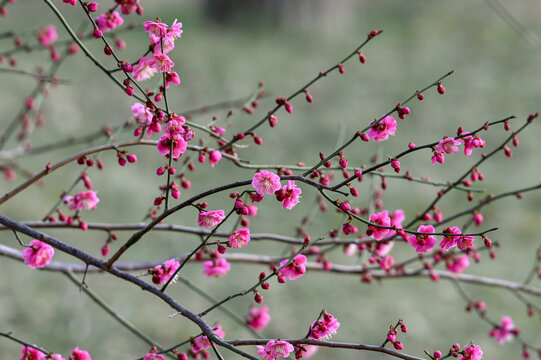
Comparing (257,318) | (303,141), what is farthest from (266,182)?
(303,141)

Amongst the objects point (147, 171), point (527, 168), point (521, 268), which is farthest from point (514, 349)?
point (147, 171)

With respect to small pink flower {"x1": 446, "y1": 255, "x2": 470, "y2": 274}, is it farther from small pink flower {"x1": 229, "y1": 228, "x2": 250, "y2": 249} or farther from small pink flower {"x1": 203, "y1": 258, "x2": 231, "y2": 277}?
small pink flower {"x1": 229, "y1": 228, "x2": 250, "y2": 249}

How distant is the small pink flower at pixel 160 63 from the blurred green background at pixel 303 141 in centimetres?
75

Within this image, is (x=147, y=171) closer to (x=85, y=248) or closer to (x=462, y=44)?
(x=85, y=248)

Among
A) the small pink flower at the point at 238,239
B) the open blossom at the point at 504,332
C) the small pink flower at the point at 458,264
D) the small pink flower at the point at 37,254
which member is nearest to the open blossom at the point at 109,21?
the small pink flower at the point at 37,254

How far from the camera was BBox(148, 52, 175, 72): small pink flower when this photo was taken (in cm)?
127

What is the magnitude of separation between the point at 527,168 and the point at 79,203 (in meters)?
4.08

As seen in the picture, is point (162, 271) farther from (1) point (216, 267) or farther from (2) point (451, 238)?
(2) point (451, 238)

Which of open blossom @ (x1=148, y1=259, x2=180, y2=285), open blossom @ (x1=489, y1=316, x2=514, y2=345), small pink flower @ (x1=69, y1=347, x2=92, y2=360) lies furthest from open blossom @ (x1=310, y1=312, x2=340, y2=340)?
open blossom @ (x1=489, y1=316, x2=514, y2=345)

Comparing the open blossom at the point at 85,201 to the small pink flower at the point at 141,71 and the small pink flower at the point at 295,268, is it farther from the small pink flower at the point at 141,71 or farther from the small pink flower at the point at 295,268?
the small pink flower at the point at 295,268

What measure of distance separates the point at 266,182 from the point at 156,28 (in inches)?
14.5

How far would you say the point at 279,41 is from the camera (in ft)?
22.6

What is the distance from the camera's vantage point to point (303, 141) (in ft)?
17.6

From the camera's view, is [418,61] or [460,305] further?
[418,61]
